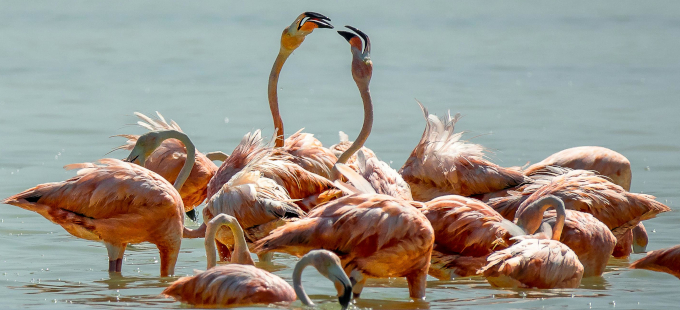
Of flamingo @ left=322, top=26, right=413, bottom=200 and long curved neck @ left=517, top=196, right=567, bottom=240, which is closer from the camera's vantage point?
long curved neck @ left=517, top=196, right=567, bottom=240

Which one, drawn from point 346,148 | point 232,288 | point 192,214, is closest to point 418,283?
point 232,288

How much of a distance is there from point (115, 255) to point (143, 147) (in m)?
1.05

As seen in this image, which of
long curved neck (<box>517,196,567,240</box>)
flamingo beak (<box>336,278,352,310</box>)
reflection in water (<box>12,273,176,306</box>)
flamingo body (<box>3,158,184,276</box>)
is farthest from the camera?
flamingo body (<box>3,158,184,276</box>)

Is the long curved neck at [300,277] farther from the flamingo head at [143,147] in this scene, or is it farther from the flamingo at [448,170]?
the flamingo at [448,170]

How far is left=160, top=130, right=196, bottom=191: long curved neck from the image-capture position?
8.51 m

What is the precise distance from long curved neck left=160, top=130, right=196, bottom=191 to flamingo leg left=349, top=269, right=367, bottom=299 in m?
2.47

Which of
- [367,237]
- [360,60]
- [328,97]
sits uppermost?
[360,60]

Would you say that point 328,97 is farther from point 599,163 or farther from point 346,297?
point 346,297

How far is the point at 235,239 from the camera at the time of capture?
6.71 metres

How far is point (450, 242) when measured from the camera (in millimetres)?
7277

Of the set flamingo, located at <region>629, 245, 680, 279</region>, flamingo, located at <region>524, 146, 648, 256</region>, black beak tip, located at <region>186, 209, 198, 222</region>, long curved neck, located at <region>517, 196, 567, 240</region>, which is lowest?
black beak tip, located at <region>186, 209, 198, 222</region>

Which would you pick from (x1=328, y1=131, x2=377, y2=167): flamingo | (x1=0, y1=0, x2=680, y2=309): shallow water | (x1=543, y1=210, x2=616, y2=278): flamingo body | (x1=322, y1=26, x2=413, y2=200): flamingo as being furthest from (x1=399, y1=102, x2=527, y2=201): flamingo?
(x1=543, y1=210, x2=616, y2=278): flamingo body

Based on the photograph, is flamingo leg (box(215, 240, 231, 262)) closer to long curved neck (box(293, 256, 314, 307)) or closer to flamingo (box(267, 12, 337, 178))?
flamingo (box(267, 12, 337, 178))

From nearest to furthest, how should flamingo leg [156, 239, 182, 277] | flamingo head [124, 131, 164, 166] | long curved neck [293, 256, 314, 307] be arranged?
long curved neck [293, 256, 314, 307]
flamingo leg [156, 239, 182, 277]
flamingo head [124, 131, 164, 166]
